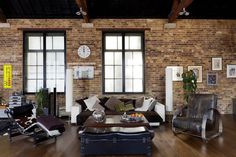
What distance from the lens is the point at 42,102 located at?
8.66 metres

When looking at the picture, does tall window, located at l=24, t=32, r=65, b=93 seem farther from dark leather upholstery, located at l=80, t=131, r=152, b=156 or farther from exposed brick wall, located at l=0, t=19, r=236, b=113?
dark leather upholstery, located at l=80, t=131, r=152, b=156

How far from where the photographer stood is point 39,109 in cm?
851

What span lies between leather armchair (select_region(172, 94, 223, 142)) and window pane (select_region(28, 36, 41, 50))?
5.64 metres

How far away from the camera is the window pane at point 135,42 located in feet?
31.7

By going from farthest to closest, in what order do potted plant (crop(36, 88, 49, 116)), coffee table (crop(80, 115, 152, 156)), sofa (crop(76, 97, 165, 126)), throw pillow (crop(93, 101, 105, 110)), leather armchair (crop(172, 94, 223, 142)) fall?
potted plant (crop(36, 88, 49, 116)), throw pillow (crop(93, 101, 105, 110)), sofa (crop(76, 97, 165, 126)), leather armchair (crop(172, 94, 223, 142)), coffee table (crop(80, 115, 152, 156))

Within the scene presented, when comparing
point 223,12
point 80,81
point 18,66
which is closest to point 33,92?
point 18,66

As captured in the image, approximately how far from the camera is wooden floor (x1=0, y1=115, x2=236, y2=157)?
4.81 metres

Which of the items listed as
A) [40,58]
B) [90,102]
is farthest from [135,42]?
[40,58]

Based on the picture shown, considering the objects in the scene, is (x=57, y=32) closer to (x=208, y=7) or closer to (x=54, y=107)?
(x=54, y=107)

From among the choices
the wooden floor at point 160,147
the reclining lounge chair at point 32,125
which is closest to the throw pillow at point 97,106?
→ the wooden floor at point 160,147

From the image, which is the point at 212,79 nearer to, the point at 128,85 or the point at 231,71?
the point at 231,71

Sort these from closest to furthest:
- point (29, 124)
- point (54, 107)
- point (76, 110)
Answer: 1. point (29, 124)
2. point (76, 110)
3. point (54, 107)

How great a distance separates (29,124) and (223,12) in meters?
7.44

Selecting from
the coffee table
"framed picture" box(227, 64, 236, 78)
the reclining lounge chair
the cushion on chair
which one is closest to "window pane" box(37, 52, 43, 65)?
the reclining lounge chair
